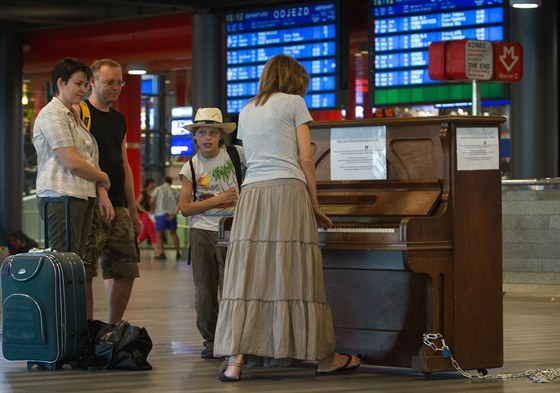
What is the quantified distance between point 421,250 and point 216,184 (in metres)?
1.64

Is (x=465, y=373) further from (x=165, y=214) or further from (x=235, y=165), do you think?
(x=165, y=214)

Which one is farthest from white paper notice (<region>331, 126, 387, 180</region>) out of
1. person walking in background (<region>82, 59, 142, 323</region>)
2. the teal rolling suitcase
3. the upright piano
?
the teal rolling suitcase

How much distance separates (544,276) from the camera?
12562 millimetres

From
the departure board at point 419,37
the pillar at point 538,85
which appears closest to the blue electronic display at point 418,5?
the departure board at point 419,37

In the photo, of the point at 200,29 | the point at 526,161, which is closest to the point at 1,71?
the point at 200,29

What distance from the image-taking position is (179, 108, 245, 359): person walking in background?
286 inches

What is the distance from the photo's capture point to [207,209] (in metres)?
7.23

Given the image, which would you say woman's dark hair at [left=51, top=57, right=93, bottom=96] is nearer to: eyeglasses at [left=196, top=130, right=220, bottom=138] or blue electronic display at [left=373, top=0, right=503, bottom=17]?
eyeglasses at [left=196, top=130, right=220, bottom=138]

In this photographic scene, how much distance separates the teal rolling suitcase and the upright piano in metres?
0.85

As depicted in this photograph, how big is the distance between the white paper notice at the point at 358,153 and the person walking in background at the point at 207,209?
0.70 meters

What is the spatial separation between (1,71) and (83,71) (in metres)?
14.1

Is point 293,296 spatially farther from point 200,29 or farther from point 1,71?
point 1,71

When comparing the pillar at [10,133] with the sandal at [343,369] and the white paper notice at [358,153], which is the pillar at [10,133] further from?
the sandal at [343,369]

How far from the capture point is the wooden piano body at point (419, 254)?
624cm
